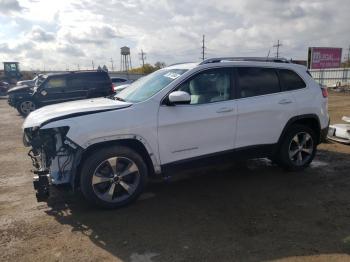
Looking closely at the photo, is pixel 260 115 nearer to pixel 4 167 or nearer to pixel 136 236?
pixel 136 236

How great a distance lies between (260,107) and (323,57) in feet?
131

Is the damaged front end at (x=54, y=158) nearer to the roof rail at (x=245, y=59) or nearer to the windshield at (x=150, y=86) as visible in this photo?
the windshield at (x=150, y=86)

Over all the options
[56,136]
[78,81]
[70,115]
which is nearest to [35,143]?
[56,136]

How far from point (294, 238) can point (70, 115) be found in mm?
2918

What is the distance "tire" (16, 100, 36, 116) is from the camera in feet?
47.7

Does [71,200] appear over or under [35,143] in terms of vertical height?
under

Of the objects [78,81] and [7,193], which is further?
[78,81]

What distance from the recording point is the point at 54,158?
4121mm

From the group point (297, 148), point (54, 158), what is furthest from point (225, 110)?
point (54, 158)

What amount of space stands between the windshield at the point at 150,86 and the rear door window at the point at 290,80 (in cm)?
177

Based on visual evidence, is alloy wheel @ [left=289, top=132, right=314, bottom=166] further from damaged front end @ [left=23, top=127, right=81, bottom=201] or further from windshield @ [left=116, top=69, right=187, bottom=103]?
damaged front end @ [left=23, top=127, right=81, bottom=201]

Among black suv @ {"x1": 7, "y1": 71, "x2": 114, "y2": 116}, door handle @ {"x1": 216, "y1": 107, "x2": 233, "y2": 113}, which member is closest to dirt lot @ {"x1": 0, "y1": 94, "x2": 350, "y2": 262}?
door handle @ {"x1": 216, "y1": 107, "x2": 233, "y2": 113}

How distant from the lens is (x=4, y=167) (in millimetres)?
6547

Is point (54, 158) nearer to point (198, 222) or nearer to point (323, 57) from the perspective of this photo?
point (198, 222)
